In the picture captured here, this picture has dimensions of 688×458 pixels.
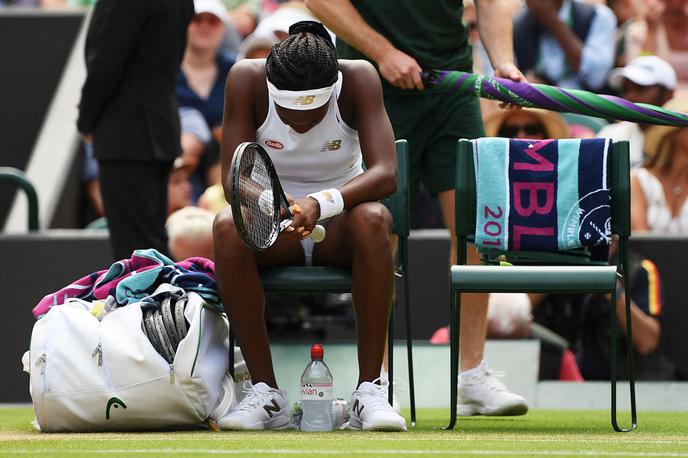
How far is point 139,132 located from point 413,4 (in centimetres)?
171

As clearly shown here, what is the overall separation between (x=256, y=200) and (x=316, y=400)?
82 centimetres

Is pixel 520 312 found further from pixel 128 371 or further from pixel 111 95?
pixel 128 371

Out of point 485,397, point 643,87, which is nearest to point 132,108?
point 485,397

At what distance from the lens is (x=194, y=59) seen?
10.1 metres

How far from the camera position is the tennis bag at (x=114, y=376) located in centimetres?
501

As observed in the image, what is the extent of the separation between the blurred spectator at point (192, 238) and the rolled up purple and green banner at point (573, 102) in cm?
224

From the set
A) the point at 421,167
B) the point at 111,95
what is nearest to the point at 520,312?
the point at 421,167

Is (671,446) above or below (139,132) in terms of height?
below

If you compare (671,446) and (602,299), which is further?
(602,299)

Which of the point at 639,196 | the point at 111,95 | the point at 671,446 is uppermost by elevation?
the point at 111,95

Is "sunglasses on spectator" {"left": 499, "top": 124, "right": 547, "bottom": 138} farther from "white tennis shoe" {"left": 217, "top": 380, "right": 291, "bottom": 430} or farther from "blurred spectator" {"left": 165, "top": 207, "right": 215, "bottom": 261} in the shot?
"white tennis shoe" {"left": 217, "top": 380, "right": 291, "bottom": 430}

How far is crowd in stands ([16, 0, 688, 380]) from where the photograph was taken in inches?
306

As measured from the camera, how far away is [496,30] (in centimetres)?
625

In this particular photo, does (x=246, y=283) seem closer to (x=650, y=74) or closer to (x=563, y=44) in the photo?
(x=650, y=74)
